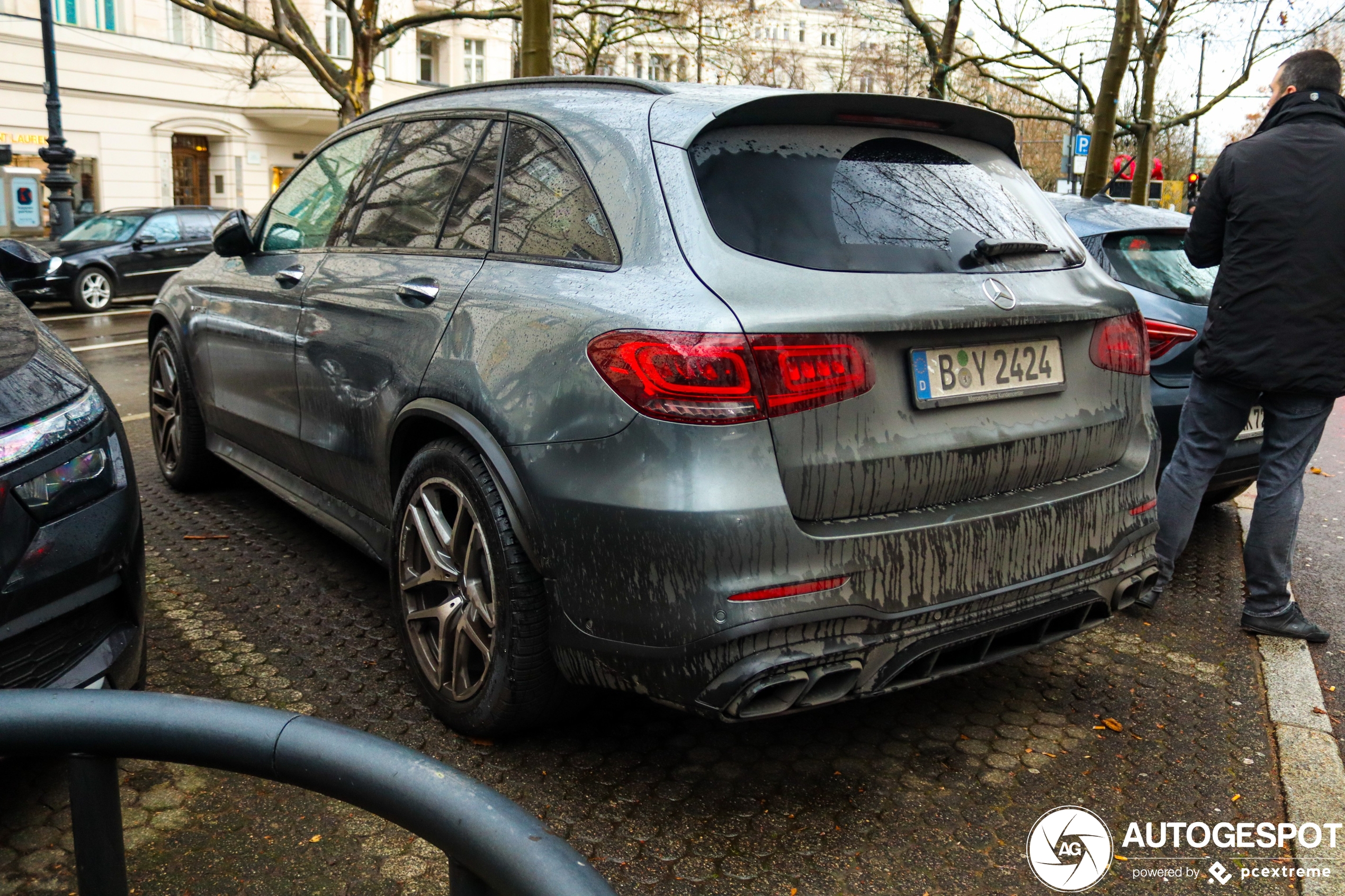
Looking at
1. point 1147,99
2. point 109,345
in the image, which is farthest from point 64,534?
point 1147,99

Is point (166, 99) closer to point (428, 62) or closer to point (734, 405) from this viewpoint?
point (428, 62)

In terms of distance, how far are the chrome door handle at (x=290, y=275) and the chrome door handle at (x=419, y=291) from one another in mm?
865

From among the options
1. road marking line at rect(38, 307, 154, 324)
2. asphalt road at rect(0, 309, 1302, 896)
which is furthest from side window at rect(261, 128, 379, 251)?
road marking line at rect(38, 307, 154, 324)

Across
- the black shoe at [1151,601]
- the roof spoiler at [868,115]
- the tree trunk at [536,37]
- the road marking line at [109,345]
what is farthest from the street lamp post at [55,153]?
the roof spoiler at [868,115]

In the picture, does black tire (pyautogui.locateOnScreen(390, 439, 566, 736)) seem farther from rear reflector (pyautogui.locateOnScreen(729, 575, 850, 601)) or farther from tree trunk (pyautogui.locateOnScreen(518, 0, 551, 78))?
tree trunk (pyautogui.locateOnScreen(518, 0, 551, 78))

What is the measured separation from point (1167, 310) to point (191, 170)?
3627cm

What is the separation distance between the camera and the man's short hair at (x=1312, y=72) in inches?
165

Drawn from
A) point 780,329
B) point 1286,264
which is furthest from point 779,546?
point 1286,264

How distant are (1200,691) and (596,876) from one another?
3.18 metres

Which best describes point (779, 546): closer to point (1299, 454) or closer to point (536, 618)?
point (536, 618)

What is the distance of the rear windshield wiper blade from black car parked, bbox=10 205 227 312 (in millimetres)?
15761

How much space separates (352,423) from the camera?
3.67m

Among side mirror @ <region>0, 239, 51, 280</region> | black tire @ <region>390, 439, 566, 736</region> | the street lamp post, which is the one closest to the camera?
black tire @ <region>390, 439, 566, 736</region>

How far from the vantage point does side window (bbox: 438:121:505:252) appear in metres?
3.33
